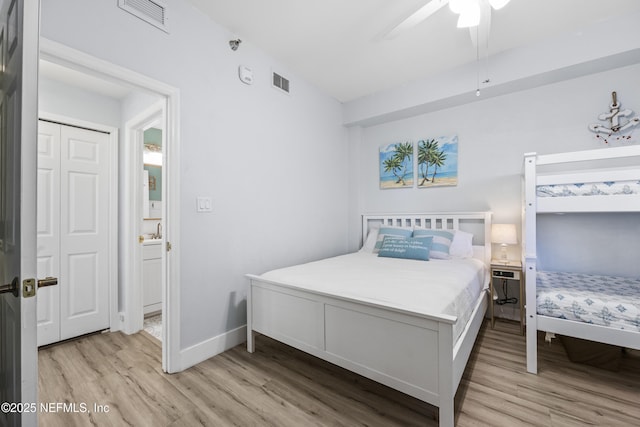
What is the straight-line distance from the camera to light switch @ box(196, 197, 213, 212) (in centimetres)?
215

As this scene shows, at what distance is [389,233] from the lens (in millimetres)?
3338

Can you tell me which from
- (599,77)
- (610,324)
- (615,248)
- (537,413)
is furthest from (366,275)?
(599,77)

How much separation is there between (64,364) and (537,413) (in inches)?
126

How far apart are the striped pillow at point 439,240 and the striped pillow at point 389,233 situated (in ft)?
0.33

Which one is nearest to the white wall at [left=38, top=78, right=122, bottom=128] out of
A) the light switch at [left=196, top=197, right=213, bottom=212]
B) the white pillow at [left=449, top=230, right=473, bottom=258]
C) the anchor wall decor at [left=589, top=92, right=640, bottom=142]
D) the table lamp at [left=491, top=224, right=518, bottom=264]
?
the light switch at [left=196, top=197, right=213, bottom=212]

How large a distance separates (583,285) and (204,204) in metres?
2.98

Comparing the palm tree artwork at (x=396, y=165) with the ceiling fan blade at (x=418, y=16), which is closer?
the ceiling fan blade at (x=418, y=16)

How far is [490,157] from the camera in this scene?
311 cm

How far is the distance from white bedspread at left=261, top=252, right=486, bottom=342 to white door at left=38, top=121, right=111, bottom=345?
1868mm

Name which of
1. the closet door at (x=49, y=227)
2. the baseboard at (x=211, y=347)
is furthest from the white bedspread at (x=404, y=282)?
the closet door at (x=49, y=227)

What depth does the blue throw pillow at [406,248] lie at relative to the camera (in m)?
2.83

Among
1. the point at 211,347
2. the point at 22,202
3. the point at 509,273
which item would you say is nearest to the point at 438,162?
the point at 509,273

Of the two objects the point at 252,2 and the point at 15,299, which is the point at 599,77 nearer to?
the point at 252,2

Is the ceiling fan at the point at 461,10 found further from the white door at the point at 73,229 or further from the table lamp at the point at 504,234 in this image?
the white door at the point at 73,229
